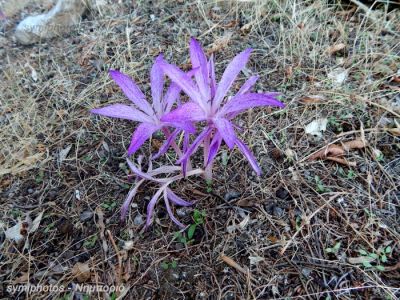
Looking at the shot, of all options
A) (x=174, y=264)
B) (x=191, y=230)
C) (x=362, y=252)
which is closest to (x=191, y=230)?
(x=191, y=230)

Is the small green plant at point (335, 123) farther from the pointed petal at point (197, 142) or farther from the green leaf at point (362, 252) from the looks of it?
the pointed petal at point (197, 142)

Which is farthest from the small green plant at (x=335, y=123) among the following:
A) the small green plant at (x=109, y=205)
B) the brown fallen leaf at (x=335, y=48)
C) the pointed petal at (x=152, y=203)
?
the small green plant at (x=109, y=205)

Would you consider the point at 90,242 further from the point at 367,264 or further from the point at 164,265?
the point at 367,264

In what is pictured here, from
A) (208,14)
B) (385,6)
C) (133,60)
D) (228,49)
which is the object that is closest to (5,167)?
(133,60)

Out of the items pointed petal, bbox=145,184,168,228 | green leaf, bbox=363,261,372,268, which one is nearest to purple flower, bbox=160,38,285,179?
pointed petal, bbox=145,184,168,228

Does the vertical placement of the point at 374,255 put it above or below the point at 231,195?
below

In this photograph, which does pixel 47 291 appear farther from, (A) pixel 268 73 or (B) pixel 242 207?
(A) pixel 268 73
